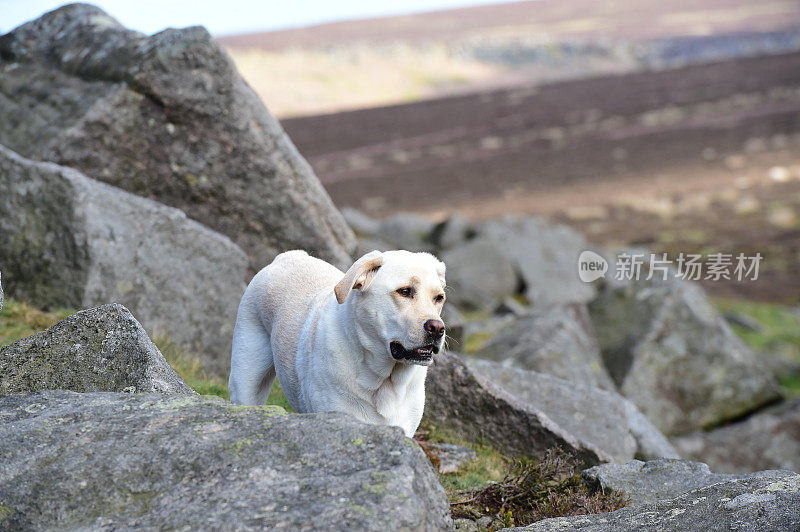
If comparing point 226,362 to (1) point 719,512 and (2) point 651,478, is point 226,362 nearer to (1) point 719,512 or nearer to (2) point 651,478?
(2) point 651,478

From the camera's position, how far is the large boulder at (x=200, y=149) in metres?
11.6

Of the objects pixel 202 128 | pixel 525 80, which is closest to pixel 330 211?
pixel 202 128

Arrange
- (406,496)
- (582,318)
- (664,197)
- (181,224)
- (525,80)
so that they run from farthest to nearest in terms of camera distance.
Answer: (525,80), (664,197), (582,318), (181,224), (406,496)

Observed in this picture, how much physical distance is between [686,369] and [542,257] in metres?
7.93

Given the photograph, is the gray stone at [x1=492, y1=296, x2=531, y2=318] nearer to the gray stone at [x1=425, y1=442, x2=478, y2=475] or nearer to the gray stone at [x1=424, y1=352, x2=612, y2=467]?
the gray stone at [x1=424, y1=352, x2=612, y2=467]

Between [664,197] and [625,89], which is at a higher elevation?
[625,89]

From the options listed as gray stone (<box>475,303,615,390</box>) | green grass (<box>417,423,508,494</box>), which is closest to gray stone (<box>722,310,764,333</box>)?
gray stone (<box>475,303,615,390</box>)

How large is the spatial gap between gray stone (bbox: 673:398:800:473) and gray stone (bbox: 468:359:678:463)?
4528mm

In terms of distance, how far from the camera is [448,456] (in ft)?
26.2

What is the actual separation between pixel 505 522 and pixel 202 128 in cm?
744

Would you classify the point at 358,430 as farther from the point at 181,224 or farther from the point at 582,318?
the point at 582,318

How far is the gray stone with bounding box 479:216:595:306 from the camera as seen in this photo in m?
21.6

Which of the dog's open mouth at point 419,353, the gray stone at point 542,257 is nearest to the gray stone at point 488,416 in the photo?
the dog's open mouth at point 419,353

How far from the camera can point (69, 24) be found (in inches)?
535
